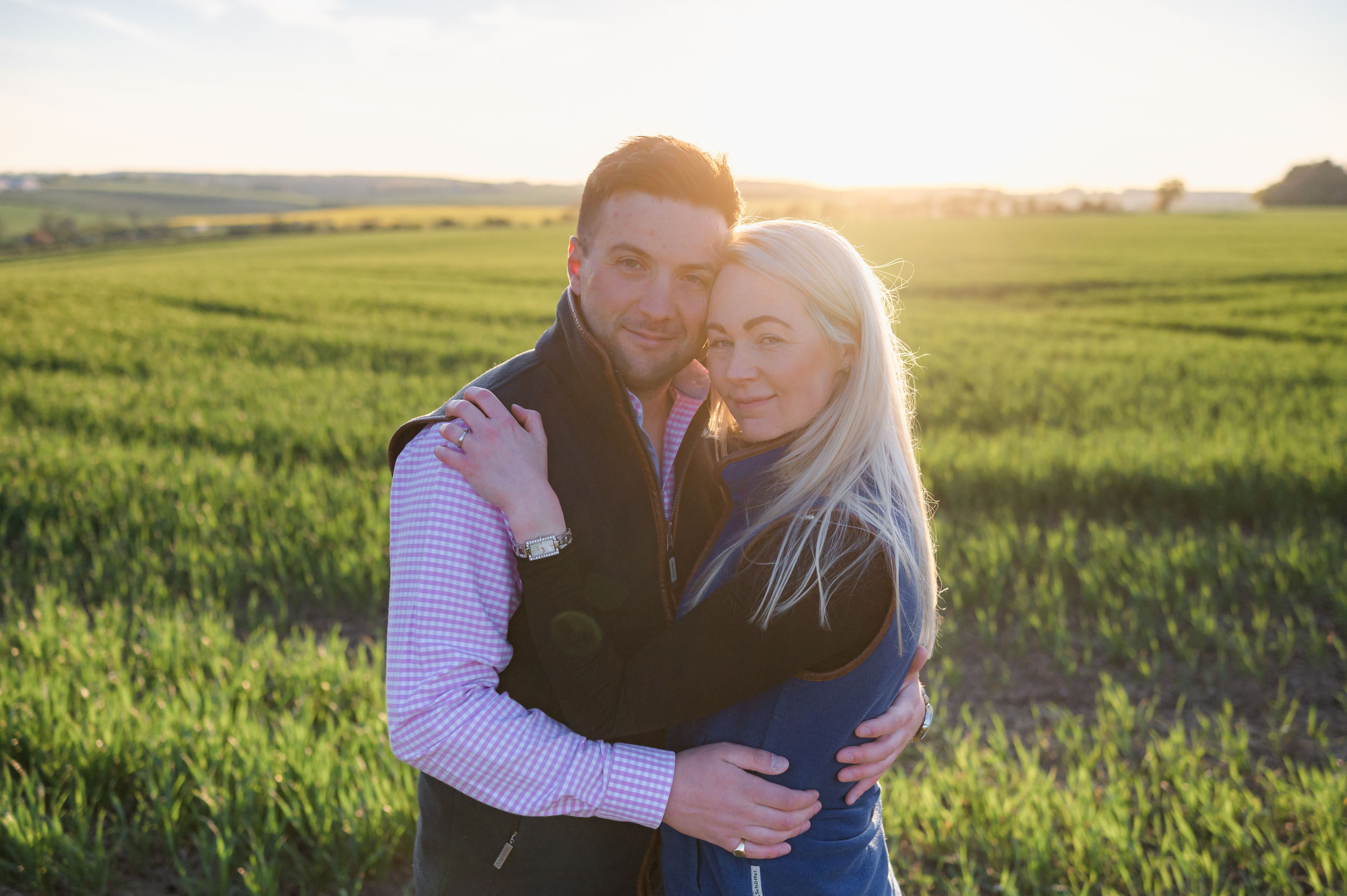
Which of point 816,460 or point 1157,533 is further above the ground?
point 816,460

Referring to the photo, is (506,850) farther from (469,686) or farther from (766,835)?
(766,835)

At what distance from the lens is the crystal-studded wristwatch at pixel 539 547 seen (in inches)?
61.4

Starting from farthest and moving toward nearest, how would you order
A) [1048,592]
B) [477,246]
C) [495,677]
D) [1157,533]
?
[477,246] < [1157,533] < [1048,592] < [495,677]

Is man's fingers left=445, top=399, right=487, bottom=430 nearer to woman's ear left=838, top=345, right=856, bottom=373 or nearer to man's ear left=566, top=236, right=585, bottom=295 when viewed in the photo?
man's ear left=566, top=236, right=585, bottom=295

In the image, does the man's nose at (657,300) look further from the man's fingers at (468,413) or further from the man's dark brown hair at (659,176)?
the man's fingers at (468,413)

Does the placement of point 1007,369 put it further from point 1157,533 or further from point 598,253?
point 598,253

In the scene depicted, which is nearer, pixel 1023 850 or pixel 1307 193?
pixel 1023 850

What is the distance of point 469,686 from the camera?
1562mm

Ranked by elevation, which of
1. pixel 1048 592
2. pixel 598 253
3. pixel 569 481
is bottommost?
pixel 1048 592

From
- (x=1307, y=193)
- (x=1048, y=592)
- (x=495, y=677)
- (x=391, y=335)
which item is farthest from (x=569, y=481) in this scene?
(x=1307, y=193)

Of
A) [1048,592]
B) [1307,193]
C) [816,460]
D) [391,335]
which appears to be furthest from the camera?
[1307,193]

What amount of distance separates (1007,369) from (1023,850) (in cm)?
1010

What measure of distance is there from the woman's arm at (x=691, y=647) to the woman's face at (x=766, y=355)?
1.20 ft

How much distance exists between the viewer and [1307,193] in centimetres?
9012
